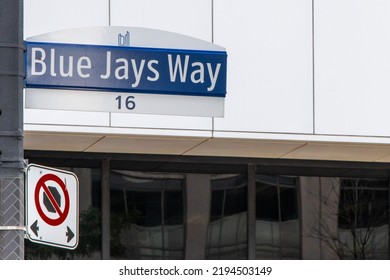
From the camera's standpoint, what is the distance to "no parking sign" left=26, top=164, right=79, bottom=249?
28.5 feet

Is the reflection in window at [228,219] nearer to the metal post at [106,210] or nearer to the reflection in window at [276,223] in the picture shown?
the reflection in window at [276,223]

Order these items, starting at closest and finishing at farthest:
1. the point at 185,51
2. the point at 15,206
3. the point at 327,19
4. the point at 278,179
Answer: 1. the point at 15,206
2. the point at 185,51
3. the point at 327,19
4. the point at 278,179

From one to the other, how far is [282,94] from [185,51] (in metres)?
1.39

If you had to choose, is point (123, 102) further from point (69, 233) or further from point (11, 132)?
point (11, 132)

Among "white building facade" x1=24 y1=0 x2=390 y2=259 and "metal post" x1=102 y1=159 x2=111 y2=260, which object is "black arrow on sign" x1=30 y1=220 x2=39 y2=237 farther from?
"metal post" x1=102 y1=159 x2=111 y2=260

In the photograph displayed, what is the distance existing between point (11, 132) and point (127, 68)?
14.1 ft

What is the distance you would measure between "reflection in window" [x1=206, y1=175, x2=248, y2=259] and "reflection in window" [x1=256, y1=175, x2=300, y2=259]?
0.20 metres

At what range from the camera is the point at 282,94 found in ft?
45.4

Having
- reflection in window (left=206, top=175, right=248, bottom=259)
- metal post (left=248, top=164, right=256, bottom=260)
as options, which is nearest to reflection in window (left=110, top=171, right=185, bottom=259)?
reflection in window (left=206, top=175, right=248, bottom=259)

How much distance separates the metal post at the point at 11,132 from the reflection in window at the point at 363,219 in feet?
→ 24.9

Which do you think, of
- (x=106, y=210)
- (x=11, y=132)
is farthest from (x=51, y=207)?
(x=106, y=210)

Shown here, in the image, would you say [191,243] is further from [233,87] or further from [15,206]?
[15,206]

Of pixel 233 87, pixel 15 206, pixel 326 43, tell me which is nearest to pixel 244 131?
pixel 233 87

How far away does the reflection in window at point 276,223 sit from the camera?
1509cm
